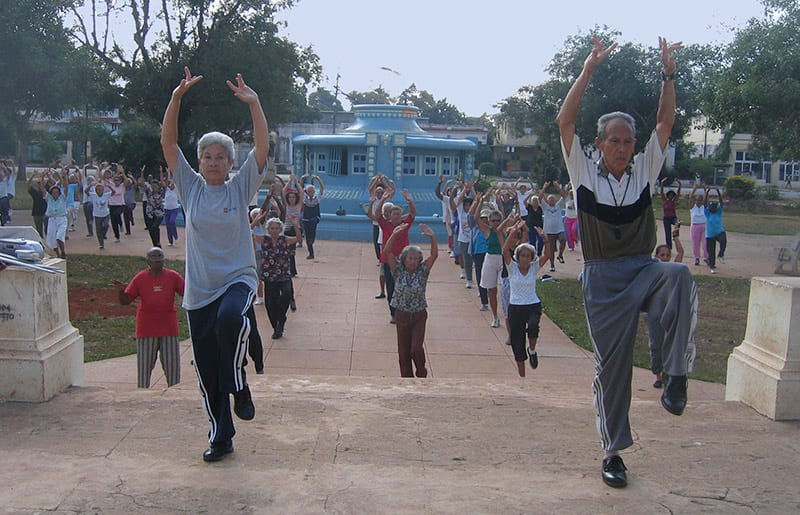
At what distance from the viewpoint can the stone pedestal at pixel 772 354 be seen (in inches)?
199

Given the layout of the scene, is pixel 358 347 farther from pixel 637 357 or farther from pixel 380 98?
pixel 380 98

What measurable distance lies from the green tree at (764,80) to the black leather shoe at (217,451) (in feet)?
60.4

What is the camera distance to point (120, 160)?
125 ft

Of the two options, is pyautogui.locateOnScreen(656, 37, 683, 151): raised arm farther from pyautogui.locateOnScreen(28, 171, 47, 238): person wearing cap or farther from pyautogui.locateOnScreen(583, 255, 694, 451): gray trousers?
pyautogui.locateOnScreen(28, 171, 47, 238): person wearing cap

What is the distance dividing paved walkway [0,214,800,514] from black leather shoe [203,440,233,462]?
6cm

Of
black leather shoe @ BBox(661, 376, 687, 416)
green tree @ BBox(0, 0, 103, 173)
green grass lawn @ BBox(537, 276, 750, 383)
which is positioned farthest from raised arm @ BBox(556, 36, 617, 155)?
green tree @ BBox(0, 0, 103, 173)

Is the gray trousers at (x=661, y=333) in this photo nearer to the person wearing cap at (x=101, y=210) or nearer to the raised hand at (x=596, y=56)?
the raised hand at (x=596, y=56)

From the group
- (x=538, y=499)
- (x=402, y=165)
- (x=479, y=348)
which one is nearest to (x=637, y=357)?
(x=479, y=348)

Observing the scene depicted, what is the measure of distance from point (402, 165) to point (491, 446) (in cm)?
2031

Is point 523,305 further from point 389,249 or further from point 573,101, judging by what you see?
point 573,101

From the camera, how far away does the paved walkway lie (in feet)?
12.3

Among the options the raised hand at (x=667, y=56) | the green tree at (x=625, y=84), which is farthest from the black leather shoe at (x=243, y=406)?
the green tree at (x=625, y=84)

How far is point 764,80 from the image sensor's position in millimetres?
19938

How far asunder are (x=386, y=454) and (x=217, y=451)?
2.82 feet
